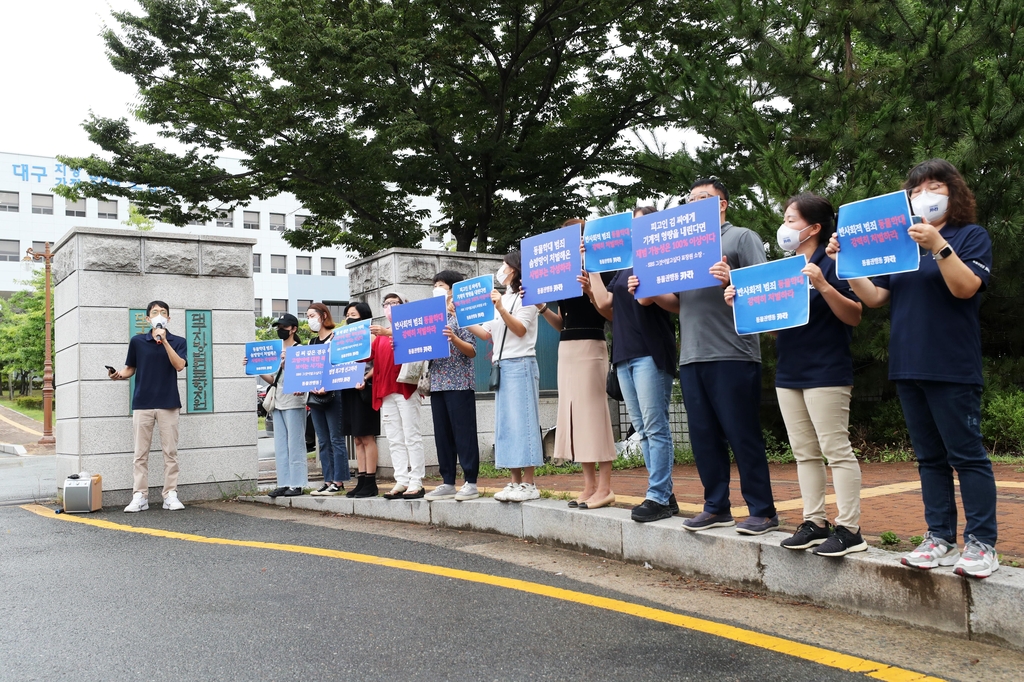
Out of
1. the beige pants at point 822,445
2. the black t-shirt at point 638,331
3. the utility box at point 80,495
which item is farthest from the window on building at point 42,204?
the beige pants at point 822,445

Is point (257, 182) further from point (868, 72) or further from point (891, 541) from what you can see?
point (891, 541)

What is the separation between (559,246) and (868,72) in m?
6.63

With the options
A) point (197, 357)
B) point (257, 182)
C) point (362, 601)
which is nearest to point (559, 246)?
point (362, 601)

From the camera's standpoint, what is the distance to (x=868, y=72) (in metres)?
10.7

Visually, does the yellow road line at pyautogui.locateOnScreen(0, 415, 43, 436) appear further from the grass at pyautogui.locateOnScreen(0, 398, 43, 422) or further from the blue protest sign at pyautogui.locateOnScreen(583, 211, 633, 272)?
the blue protest sign at pyautogui.locateOnScreen(583, 211, 633, 272)

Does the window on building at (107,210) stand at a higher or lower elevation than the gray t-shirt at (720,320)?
higher

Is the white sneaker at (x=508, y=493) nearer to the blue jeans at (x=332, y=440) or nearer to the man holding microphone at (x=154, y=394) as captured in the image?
the blue jeans at (x=332, y=440)

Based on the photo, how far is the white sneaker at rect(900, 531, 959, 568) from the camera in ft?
13.0

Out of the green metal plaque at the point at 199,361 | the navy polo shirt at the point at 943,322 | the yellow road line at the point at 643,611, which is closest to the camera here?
the yellow road line at the point at 643,611

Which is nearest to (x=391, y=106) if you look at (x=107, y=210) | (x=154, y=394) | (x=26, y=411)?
(x=154, y=394)

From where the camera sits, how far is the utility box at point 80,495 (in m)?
9.16

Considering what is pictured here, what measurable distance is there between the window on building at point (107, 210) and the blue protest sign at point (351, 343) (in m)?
65.8

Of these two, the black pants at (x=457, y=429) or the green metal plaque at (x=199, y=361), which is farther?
the green metal plaque at (x=199, y=361)

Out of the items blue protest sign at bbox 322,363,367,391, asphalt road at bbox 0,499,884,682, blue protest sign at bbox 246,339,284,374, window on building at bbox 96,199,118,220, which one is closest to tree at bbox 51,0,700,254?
blue protest sign at bbox 246,339,284,374
